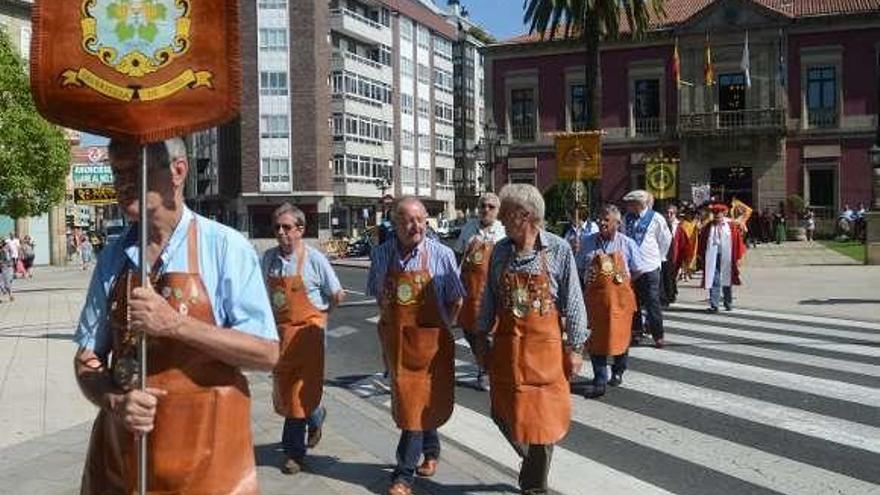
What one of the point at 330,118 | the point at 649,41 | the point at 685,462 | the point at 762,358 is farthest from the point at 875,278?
the point at 330,118

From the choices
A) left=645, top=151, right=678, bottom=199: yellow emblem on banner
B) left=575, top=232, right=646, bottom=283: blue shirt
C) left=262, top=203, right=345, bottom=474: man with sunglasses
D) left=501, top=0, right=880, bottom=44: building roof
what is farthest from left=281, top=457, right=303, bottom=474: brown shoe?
left=501, top=0, right=880, bottom=44: building roof

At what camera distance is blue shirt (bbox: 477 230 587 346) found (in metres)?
5.48

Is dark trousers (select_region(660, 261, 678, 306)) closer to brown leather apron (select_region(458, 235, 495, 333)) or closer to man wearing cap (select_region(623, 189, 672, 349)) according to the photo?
man wearing cap (select_region(623, 189, 672, 349))

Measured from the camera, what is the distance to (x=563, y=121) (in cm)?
4997

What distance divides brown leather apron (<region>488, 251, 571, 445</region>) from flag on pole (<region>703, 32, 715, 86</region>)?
131ft

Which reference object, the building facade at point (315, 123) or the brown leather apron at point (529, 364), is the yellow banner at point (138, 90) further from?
the building facade at point (315, 123)

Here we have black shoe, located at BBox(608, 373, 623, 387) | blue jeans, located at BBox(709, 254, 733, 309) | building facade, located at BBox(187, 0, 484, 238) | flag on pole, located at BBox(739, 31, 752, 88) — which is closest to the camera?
black shoe, located at BBox(608, 373, 623, 387)

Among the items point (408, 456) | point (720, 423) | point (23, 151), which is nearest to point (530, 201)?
point (408, 456)

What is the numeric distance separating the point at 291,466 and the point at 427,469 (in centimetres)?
87

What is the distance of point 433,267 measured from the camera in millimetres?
5984

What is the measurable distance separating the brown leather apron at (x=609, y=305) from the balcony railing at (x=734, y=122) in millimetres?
39071

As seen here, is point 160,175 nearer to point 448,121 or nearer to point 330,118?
point 330,118

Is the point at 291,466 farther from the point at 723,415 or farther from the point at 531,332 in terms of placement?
the point at 723,415

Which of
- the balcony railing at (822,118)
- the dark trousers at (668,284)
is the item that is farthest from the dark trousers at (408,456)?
the balcony railing at (822,118)
